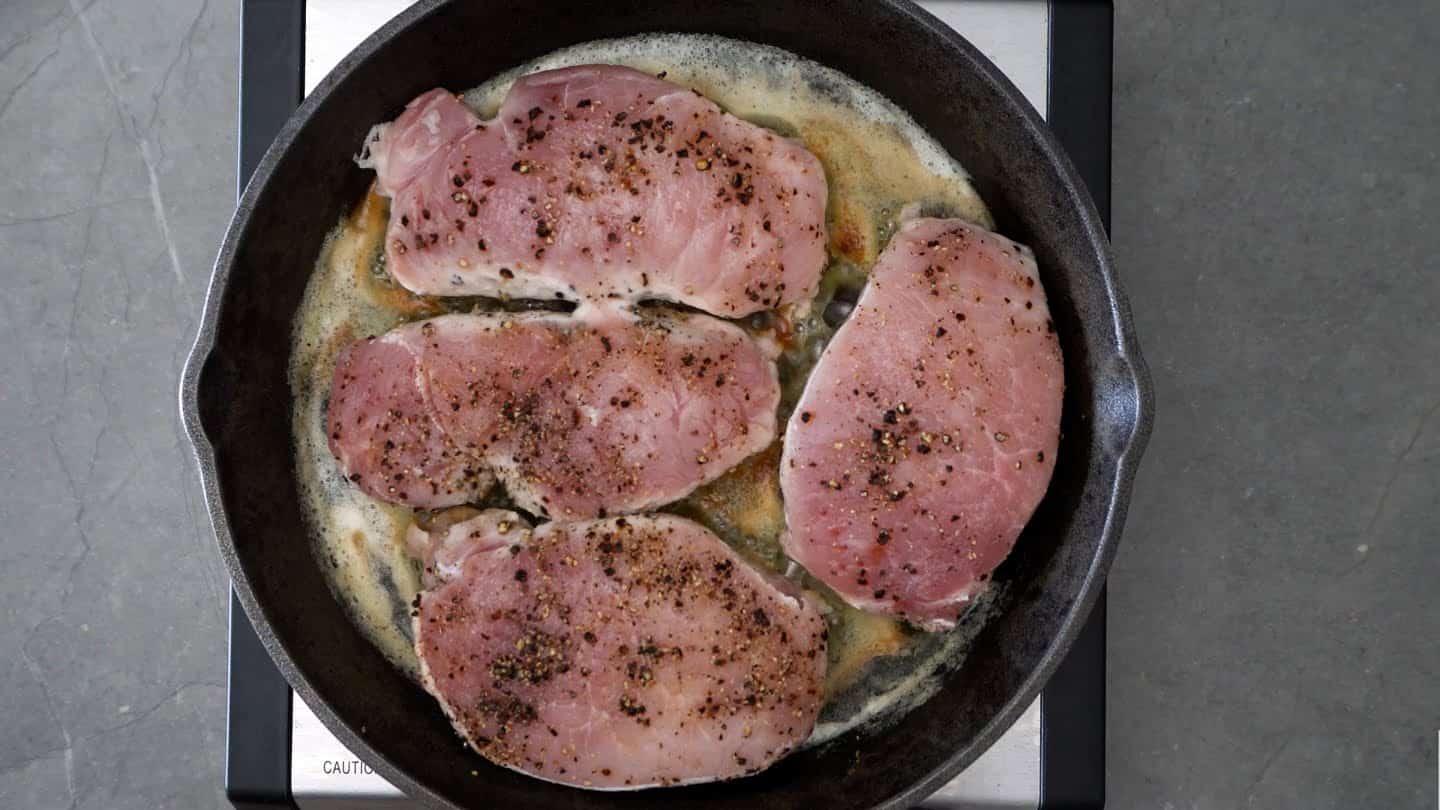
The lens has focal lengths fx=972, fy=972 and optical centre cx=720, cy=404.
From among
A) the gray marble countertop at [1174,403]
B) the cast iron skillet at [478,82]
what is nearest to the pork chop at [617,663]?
the cast iron skillet at [478,82]

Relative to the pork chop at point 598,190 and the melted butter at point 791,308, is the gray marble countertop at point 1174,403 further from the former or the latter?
the pork chop at point 598,190

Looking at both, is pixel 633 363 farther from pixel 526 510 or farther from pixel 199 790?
pixel 199 790

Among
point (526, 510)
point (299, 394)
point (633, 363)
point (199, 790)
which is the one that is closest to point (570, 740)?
point (526, 510)

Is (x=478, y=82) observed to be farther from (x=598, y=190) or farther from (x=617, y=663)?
(x=617, y=663)

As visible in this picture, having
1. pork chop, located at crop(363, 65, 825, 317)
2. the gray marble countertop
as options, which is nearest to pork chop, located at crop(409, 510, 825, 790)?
pork chop, located at crop(363, 65, 825, 317)

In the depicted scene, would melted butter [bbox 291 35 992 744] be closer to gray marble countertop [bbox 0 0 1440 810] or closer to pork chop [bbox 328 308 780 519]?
pork chop [bbox 328 308 780 519]

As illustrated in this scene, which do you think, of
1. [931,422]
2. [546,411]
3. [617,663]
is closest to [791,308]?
[931,422]
